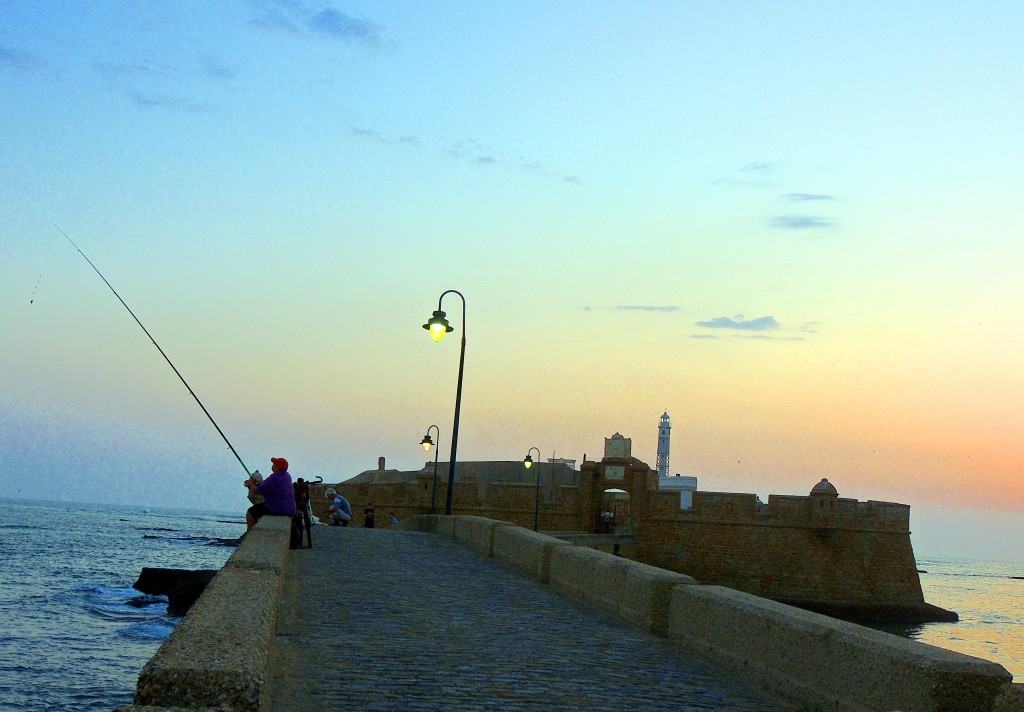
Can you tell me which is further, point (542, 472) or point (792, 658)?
point (542, 472)

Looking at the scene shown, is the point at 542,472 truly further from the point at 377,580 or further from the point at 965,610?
the point at 377,580

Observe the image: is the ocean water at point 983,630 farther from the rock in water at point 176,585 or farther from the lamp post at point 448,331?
the rock in water at point 176,585

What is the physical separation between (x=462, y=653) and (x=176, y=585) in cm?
3953

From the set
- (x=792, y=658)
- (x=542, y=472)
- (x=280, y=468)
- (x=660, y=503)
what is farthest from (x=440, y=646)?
(x=542, y=472)

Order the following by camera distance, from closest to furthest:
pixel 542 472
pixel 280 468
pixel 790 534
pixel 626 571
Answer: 1. pixel 626 571
2. pixel 280 468
3. pixel 790 534
4. pixel 542 472

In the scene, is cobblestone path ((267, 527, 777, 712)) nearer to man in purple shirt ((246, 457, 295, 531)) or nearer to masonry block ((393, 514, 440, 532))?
man in purple shirt ((246, 457, 295, 531))

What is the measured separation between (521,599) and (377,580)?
74.1 inches

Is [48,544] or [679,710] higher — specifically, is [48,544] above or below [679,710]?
below

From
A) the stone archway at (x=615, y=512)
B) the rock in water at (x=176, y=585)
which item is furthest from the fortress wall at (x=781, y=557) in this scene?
the rock in water at (x=176, y=585)

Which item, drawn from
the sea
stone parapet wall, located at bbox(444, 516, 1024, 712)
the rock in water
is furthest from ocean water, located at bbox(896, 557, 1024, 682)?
the rock in water

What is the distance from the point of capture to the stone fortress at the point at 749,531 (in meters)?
48.1

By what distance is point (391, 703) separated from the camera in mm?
6840

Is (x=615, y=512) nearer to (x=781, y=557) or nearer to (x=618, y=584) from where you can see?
(x=781, y=557)

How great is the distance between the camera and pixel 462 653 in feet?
28.6
